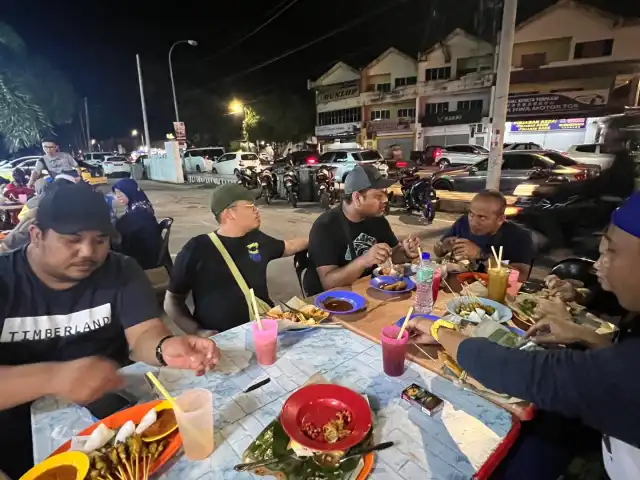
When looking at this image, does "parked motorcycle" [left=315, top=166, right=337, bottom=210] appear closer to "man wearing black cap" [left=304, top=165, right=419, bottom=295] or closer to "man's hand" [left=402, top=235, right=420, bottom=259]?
"man wearing black cap" [left=304, top=165, right=419, bottom=295]

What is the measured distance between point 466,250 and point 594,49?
2158cm

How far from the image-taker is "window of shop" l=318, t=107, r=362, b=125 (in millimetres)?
25538

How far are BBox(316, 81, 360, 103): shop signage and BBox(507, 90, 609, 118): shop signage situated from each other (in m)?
10.6

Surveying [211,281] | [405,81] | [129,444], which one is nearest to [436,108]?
[405,81]

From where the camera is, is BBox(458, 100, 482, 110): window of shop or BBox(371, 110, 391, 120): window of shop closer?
BBox(458, 100, 482, 110): window of shop

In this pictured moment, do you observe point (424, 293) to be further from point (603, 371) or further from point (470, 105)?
point (470, 105)

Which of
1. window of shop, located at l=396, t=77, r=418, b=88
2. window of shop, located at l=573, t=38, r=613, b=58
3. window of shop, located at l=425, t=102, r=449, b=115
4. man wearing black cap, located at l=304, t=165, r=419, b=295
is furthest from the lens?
window of shop, located at l=396, t=77, r=418, b=88

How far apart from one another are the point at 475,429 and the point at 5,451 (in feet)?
5.84

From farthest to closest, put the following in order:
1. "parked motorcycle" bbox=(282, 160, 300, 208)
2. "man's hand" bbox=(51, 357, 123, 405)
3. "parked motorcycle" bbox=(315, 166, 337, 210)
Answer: "parked motorcycle" bbox=(282, 160, 300, 208)
"parked motorcycle" bbox=(315, 166, 337, 210)
"man's hand" bbox=(51, 357, 123, 405)

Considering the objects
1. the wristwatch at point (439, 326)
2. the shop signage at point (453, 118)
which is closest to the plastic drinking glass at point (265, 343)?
the wristwatch at point (439, 326)

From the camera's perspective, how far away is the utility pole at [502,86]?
6.59 metres

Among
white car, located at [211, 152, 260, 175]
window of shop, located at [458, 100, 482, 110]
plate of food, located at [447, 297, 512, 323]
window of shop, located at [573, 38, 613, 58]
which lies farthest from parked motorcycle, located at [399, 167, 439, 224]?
window of shop, located at [573, 38, 613, 58]

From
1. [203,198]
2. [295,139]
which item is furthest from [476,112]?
[203,198]

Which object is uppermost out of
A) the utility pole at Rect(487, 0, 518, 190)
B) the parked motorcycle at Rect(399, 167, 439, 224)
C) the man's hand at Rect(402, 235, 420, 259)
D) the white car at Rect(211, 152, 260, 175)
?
the utility pole at Rect(487, 0, 518, 190)
